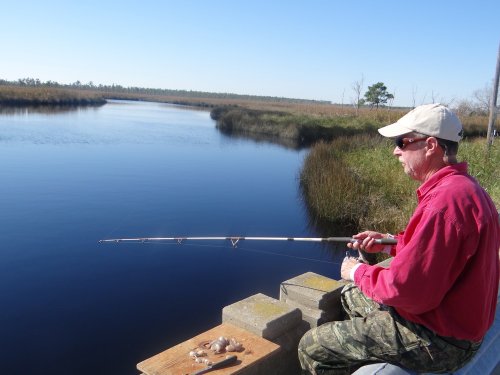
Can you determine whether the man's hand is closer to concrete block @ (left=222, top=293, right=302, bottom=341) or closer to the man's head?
the man's head

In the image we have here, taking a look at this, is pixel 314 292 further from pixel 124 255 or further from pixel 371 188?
pixel 371 188

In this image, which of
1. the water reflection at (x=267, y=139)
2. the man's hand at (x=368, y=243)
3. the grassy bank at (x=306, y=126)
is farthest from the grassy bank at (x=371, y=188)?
the grassy bank at (x=306, y=126)

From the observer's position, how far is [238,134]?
3000cm

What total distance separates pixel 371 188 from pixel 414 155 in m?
8.29

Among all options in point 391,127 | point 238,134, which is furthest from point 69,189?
point 238,134

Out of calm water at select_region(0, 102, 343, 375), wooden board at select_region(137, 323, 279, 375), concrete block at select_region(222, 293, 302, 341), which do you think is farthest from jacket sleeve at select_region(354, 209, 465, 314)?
calm water at select_region(0, 102, 343, 375)

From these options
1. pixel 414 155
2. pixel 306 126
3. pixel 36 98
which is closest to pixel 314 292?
pixel 414 155

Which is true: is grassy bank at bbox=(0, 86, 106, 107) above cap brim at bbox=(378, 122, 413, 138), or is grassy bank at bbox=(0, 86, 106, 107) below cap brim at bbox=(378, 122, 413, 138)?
above

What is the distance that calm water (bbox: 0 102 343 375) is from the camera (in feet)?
18.0

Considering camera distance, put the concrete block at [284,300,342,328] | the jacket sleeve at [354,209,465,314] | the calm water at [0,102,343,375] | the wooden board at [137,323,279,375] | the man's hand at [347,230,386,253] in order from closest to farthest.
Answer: the jacket sleeve at [354,209,465,314] < the wooden board at [137,323,279,375] < the man's hand at [347,230,386,253] < the concrete block at [284,300,342,328] < the calm water at [0,102,343,375]

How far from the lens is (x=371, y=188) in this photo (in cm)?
1009

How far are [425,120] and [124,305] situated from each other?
17.4 ft

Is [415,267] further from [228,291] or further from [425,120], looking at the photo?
[228,291]

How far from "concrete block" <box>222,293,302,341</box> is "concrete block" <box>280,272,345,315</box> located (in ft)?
0.48
